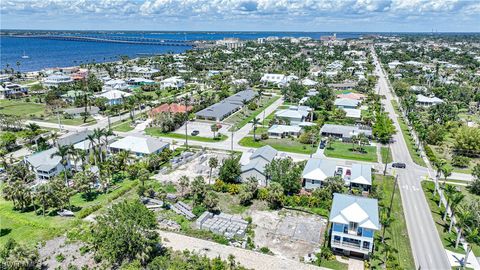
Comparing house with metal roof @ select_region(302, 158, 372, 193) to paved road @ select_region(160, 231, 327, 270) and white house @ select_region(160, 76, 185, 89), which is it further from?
white house @ select_region(160, 76, 185, 89)

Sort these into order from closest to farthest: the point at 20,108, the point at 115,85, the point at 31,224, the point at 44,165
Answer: the point at 31,224, the point at 44,165, the point at 20,108, the point at 115,85

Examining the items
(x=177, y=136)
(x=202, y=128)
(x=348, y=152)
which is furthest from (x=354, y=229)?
(x=202, y=128)

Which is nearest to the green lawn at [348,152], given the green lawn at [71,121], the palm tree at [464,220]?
the palm tree at [464,220]

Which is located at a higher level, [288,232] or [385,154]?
[385,154]

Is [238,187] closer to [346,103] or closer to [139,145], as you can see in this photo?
[139,145]

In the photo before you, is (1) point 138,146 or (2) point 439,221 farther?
(1) point 138,146

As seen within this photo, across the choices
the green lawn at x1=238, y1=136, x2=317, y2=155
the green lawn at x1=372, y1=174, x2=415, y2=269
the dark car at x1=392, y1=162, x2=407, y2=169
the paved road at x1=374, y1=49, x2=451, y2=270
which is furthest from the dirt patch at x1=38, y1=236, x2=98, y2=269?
the dark car at x1=392, y1=162, x2=407, y2=169

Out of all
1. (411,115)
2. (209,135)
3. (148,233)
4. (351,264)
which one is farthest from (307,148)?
(148,233)
